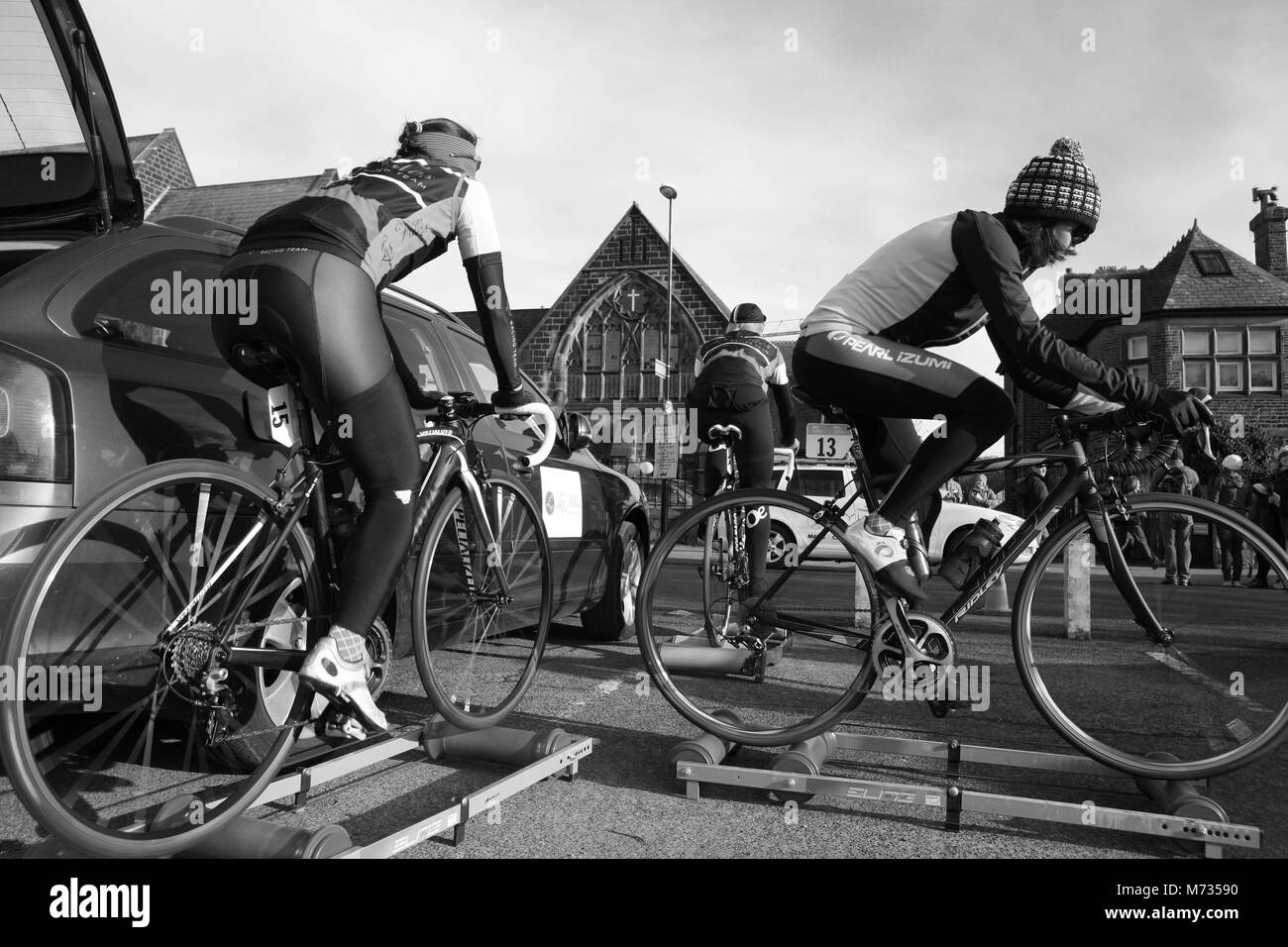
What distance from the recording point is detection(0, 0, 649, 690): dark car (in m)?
2.15

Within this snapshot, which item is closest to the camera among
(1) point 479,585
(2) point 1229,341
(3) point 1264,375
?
(1) point 479,585

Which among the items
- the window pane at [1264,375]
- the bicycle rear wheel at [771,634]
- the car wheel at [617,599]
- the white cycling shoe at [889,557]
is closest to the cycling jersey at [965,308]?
the white cycling shoe at [889,557]

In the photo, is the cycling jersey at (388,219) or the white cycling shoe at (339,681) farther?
the cycling jersey at (388,219)

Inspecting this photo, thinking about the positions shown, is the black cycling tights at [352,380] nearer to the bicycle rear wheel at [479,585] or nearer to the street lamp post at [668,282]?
the bicycle rear wheel at [479,585]

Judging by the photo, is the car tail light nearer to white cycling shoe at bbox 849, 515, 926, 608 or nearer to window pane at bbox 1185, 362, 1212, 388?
white cycling shoe at bbox 849, 515, 926, 608

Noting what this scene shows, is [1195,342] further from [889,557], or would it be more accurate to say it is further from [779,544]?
[889,557]

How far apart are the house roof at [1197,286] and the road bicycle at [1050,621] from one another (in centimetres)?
3063

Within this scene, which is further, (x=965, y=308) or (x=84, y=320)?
(x=965, y=308)

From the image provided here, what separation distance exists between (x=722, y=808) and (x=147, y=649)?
64.8 inches

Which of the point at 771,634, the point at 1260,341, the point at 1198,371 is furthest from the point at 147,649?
the point at 1260,341

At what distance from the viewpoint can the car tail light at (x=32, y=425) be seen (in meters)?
2.10

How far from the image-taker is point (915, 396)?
291 centimetres

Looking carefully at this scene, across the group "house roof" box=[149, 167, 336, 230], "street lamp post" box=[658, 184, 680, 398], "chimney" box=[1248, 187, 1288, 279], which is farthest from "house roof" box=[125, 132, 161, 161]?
"chimney" box=[1248, 187, 1288, 279]

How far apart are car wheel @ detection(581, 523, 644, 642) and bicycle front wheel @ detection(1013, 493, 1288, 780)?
2604 mm
